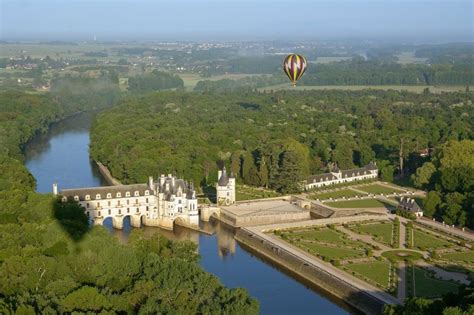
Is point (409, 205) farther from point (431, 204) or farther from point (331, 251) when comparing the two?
point (331, 251)

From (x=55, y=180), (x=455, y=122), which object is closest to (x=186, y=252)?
(x=55, y=180)

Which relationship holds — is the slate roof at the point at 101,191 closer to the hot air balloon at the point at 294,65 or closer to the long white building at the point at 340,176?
the long white building at the point at 340,176

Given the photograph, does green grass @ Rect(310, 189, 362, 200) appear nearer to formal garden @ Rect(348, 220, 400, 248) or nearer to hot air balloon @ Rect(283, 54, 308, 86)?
formal garden @ Rect(348, 220, 400, 248)

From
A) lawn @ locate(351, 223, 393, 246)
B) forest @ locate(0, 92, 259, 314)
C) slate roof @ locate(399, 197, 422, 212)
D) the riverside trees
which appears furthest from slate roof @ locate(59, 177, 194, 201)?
slate roof @ locate(399, 197, 422, 212)

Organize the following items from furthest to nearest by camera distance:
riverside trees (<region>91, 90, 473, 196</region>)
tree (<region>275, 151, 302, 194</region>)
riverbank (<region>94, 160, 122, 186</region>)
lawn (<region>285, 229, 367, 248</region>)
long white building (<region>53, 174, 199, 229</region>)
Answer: riverbank (<region>94, 160, 122, 186</region>) < riverside trees (<region>91, 90, 473, 196</region>) < tree (<region>275, 151, 302, 194</region>) < long white building (<region>53, 174, 199, 229</region>) < lawn (<region>285, 229, 367, 248</region>)

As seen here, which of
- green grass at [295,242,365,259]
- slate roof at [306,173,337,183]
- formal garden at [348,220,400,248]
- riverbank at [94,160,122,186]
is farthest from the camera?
riverbank at [94,160,122,186]

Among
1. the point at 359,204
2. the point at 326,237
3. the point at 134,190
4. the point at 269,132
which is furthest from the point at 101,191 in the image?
the point at 269,132

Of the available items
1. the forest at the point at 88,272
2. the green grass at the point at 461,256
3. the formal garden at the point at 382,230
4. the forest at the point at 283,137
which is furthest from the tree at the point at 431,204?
the forest at the point at 88,272

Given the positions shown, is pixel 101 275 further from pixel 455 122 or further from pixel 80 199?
pixel 455 122
